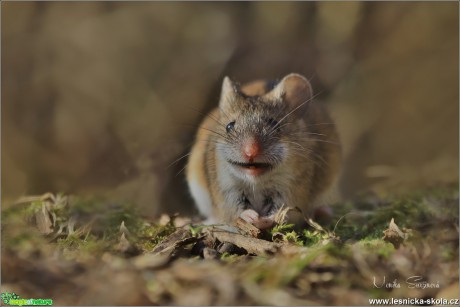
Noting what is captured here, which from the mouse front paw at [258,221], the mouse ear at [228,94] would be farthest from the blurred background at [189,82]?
the mouse front paw at [258,221]

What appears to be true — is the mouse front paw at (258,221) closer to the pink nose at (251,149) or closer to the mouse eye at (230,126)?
the pink nose at (251,149)

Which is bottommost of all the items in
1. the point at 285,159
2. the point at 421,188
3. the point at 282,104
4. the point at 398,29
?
the point at 421,188

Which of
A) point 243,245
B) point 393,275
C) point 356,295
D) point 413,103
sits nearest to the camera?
point 356,295

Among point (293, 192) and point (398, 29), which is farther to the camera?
point (398, 29)

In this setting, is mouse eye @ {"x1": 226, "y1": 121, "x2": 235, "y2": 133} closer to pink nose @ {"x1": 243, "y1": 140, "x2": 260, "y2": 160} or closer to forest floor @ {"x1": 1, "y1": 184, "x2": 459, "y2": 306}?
pink nose @ {"x1": 243, "y1": 140, "x2": 260, "y2": 160}

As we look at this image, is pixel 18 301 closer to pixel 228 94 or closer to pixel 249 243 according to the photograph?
pixel 249 243

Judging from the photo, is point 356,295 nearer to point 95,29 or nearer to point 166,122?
point 166,122

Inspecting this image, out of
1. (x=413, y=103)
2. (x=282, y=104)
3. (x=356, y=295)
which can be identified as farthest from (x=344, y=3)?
(x=356, y=295)
